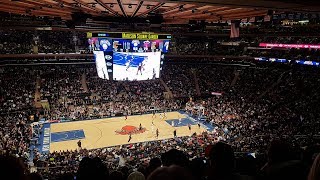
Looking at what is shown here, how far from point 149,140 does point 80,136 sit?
6.49 meters

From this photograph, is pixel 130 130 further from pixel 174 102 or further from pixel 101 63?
pixel 174 102

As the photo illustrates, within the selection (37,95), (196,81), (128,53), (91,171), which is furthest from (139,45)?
(91,171)

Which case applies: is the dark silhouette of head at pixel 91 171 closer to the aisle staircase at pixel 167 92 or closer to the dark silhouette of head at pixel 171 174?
the dark silhouette of head at pixel 171 174

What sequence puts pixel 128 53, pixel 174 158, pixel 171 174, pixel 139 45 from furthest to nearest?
1. pixel 128 53
2. pixel 139 45
3. pixel 174 158
4. pixel 171 174

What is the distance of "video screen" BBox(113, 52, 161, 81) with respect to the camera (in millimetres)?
26227

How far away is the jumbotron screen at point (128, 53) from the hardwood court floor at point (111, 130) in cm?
534

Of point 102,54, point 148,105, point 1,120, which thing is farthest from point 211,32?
point 1,120

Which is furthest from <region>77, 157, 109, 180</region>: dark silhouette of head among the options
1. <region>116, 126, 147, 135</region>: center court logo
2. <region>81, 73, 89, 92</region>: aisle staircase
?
<region>81, 73, 89, 92</region>: aisle staircase

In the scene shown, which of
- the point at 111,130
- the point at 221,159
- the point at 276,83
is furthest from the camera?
the point at 276,83

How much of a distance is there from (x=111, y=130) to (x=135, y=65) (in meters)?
6.92

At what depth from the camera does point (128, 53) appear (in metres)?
26.0

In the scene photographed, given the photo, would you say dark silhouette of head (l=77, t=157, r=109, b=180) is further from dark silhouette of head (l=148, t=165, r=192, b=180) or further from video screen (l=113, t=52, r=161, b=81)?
video screen (l=113, t=52, r=161, b=81)

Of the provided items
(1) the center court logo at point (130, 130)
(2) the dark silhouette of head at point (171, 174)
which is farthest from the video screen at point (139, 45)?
(2) the dark silhouette of head at point (171, 174)

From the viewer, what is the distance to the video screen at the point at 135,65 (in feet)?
86.0
